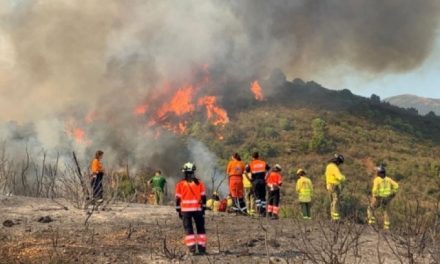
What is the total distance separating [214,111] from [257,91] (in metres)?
8.65

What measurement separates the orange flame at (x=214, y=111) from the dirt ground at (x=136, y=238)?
43.8 meters

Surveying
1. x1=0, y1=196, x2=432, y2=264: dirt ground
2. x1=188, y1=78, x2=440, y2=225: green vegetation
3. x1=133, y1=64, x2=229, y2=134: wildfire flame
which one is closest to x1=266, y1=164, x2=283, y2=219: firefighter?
x1=0, y1=196, x2=432, y2=264: dirt ground

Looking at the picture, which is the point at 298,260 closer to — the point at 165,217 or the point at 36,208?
the point at 165,217

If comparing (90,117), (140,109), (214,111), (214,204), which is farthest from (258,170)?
(140,109)

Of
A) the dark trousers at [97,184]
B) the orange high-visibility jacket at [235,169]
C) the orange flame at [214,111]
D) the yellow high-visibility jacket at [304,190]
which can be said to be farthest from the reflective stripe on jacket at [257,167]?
the orange flame at [214,111]

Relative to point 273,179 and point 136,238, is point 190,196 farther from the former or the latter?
point 273,179

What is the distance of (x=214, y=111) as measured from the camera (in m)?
60.8

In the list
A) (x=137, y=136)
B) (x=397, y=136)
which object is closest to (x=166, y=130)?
(x=137, y=136)

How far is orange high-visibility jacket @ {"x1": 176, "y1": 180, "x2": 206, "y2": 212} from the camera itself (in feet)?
33.0

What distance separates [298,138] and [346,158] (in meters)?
6.24

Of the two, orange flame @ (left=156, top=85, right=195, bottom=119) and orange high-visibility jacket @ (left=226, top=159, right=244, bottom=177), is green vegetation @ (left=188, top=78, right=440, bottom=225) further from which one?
orange high-visibility jacket @ (left=226, top=159, right=244, bottom=177)

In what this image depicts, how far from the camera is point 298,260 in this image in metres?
9.95

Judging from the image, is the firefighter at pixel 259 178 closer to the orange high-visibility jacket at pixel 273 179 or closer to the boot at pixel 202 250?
the orange high-visibility jacket at pixel 273 179

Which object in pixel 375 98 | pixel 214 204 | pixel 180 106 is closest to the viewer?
pixel 214 204
